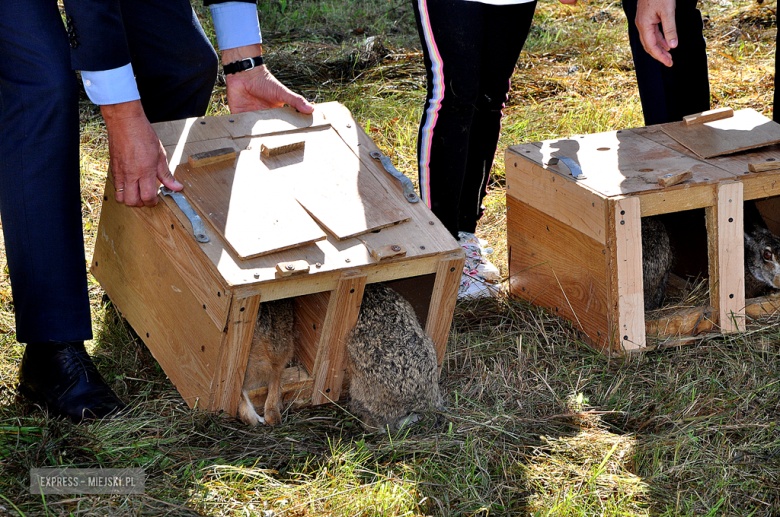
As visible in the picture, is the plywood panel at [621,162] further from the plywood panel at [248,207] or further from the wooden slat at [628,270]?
the plywood panel at [248,207]

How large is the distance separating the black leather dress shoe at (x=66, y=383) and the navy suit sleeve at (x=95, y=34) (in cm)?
90

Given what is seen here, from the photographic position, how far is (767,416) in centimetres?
251

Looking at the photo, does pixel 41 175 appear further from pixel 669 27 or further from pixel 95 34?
pixel 669 27

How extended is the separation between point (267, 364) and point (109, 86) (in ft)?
3.25

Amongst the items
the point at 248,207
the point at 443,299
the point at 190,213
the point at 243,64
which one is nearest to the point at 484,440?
the point at 443,299

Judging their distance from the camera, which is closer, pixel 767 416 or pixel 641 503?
pixel 641 503

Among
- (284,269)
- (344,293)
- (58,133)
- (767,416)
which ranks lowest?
(767,416)

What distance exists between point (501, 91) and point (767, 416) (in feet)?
5.29

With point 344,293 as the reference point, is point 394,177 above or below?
above

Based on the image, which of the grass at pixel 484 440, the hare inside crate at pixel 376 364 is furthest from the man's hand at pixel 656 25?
the hare inside crate at pixel 376 364

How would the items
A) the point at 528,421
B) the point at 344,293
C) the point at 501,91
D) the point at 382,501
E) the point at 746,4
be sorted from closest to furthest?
the point at 382,501
the point at 344,293
the point at 528,421
the point at 501,91
the point at 746,4

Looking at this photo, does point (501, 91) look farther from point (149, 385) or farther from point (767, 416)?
point (149, 385)

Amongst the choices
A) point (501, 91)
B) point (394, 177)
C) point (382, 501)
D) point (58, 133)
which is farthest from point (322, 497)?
point (501, 91)

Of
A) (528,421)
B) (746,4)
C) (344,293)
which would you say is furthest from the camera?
(746,4)
